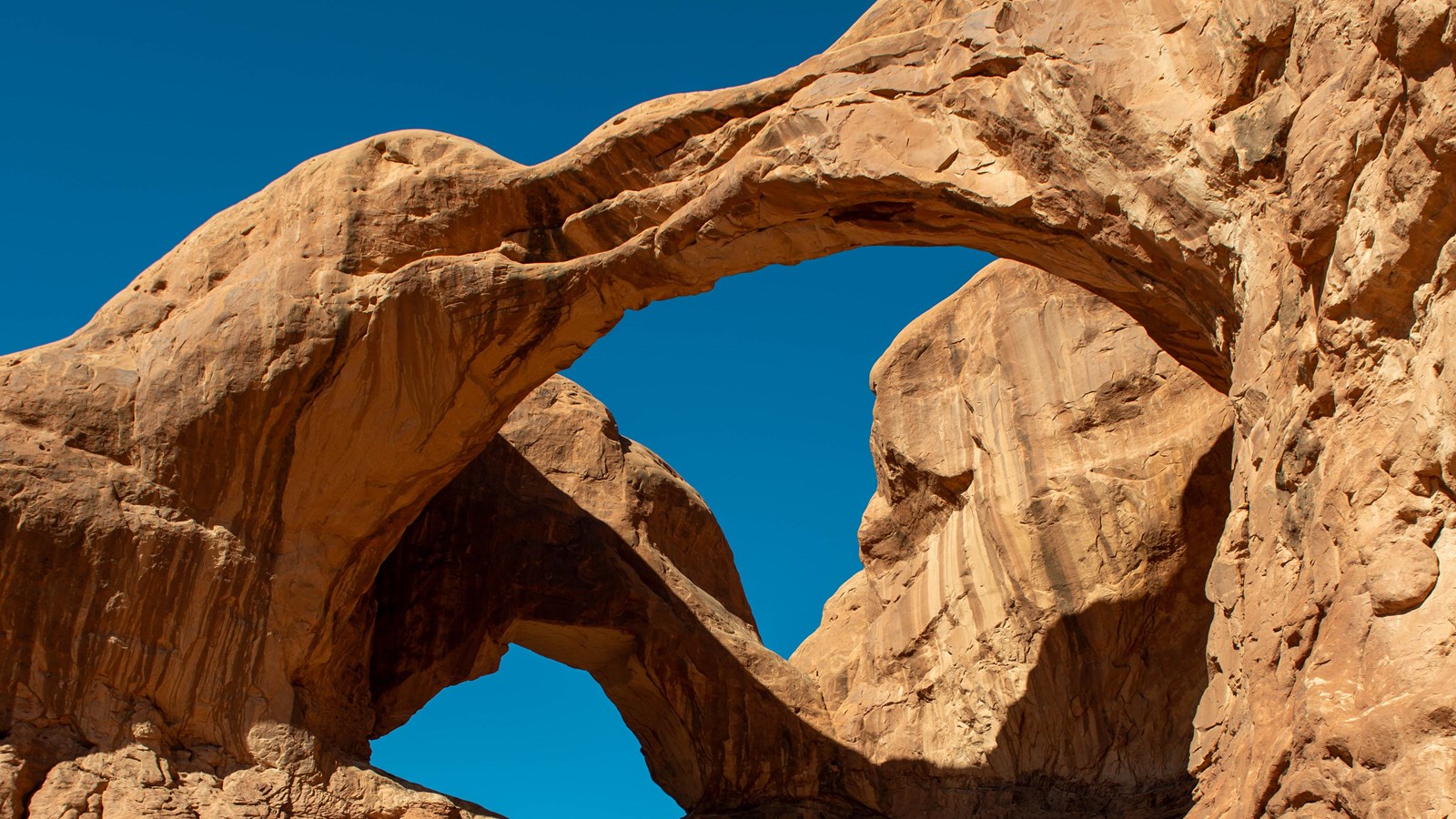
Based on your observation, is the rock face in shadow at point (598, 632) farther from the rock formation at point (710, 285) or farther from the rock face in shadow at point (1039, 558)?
the rock face in shadow at point (1039, 558)

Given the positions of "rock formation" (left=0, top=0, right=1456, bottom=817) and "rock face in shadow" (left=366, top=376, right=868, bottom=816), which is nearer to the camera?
"rock formation" (left=0, top=0, right=1456, bottom=817)

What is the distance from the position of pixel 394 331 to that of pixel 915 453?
20.3 feet

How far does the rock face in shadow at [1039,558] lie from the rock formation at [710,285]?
9 centimetres

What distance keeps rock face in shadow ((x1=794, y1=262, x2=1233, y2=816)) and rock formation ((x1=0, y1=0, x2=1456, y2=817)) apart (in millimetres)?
88

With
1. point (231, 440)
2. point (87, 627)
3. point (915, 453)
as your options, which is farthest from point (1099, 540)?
point (87, 627)

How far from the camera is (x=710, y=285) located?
44.4 feet

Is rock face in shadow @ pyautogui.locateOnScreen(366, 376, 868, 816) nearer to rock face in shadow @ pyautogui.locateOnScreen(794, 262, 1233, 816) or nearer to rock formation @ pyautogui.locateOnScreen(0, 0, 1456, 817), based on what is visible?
rock formation @ pyautogui.locateOnScreen(0, 0, 1456, 817)

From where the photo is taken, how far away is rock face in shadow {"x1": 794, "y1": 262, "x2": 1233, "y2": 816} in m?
15.1

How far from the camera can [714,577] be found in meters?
19.7

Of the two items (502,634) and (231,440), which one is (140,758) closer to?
(231,440)

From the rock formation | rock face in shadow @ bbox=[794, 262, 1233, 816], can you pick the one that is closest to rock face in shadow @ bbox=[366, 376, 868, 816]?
the rock formation

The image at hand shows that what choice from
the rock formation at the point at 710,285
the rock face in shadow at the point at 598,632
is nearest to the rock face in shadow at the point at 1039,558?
the rock formation at the point at 710,285

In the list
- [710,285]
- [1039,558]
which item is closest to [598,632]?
[1039,558]

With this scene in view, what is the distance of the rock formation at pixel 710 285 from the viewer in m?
8.17
